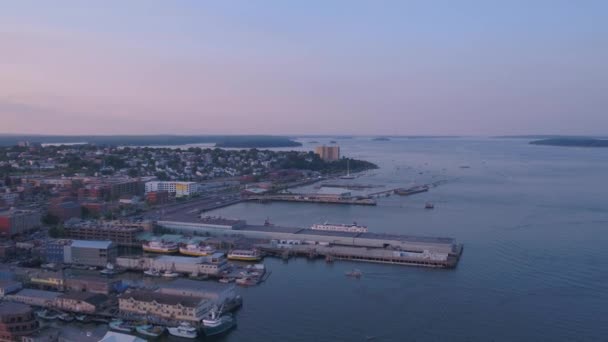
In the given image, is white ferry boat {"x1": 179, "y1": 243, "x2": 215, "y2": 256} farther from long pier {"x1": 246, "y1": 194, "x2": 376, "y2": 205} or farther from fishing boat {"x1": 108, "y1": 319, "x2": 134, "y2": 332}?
long pier {"x1": 246, "y1": 194, "x2": 376, "y2": 205}

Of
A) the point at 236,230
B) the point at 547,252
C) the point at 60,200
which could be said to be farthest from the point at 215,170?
the point at 547,252

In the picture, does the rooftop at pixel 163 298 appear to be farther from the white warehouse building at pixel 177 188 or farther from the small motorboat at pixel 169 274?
the white warehouse building at pixel 177 188

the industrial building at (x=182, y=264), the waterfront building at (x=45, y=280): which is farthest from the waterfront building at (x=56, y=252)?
the waterfront building at (x=45, y=280)

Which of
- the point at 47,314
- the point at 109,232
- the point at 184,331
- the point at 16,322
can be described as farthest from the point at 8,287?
the point at 109,232

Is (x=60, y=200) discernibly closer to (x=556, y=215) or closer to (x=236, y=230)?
(x=236, y=230)

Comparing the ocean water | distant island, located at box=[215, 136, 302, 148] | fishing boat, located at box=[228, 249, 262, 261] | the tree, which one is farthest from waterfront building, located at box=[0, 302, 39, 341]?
distant island, located at box=[215, 136, 302, 148]
